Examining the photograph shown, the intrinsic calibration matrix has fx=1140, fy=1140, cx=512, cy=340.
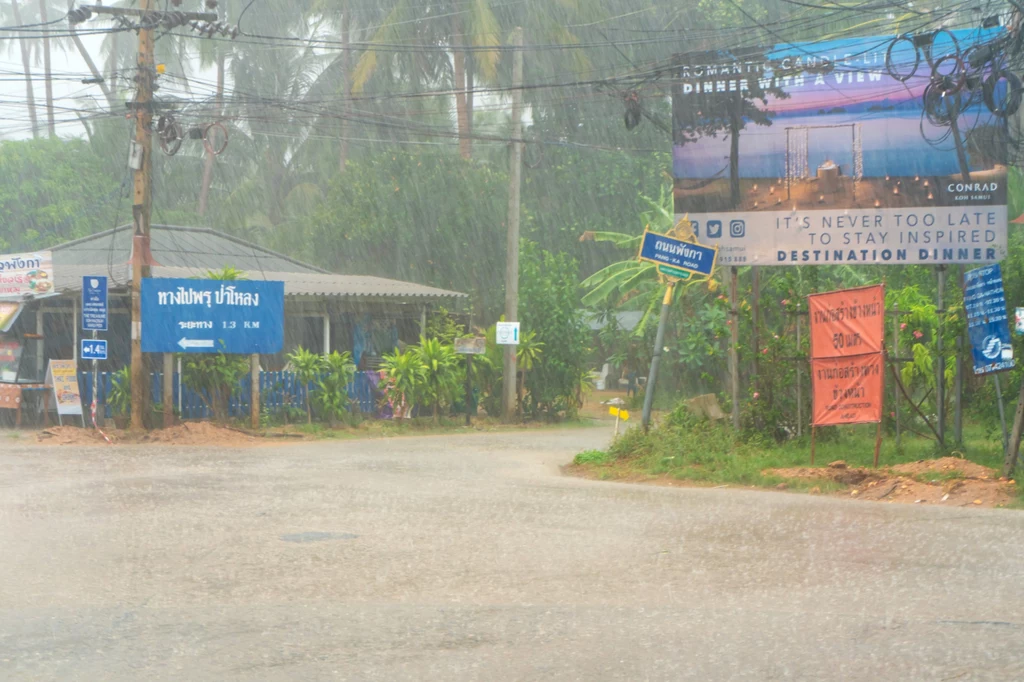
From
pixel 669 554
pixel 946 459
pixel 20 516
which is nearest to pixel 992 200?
pixel 946 459

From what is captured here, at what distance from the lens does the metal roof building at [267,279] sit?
84.9ft

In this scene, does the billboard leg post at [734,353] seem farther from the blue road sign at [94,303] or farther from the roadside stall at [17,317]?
the roadside stall at [17,317]

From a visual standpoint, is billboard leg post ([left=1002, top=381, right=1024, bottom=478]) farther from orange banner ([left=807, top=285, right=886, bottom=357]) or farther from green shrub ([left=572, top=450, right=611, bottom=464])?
green shrub ([left=572, top=450, right=611, bottom=464])

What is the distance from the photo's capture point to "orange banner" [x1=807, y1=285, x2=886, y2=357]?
1448 cm

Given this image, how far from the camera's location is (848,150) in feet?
53.1

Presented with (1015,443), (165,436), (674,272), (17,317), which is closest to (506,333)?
(165,436)

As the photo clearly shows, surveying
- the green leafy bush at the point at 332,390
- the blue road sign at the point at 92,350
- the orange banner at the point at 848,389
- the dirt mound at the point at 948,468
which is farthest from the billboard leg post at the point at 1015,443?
the blue road sign at the point at 92,350

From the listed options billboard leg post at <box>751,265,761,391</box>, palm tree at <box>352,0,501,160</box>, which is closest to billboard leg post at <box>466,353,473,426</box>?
billboard leg post at <box>751,265,761,391</box>

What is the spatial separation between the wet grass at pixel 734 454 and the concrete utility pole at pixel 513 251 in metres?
9.09

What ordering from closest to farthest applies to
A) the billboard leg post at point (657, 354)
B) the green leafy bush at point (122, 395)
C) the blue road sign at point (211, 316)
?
the billboard leg post at point (657, 354), the blue road sign at point (211, 316), the green leafy bush at point (122, 395)

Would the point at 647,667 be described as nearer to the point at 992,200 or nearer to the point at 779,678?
the point at 779,678

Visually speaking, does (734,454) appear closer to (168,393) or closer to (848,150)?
(848,150)

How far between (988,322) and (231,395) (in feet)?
48.8

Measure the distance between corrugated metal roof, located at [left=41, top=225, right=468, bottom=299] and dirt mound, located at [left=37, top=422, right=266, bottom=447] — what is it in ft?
14.8
